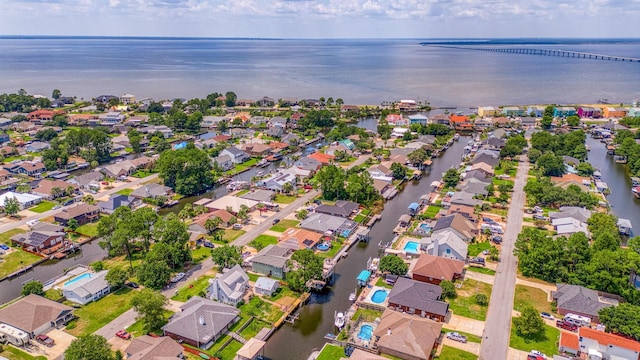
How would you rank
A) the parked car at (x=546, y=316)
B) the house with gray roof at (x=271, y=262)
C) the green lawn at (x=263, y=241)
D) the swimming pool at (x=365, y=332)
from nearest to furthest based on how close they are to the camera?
the swimming pool at (x=365, y=332)
the parked car at (x=546, y=316)
the house with gray roof at (x=271, y=262)
the green lawn at (x=263, y=241)

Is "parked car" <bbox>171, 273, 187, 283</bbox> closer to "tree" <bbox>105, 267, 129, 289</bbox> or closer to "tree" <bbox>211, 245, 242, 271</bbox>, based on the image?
"tree" <bbox>211, 245, 242, 271</bbox>

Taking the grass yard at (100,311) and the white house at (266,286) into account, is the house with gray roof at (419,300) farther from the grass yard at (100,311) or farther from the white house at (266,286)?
the grass yard at (100,311)

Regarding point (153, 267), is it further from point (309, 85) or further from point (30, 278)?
point (309, 85)

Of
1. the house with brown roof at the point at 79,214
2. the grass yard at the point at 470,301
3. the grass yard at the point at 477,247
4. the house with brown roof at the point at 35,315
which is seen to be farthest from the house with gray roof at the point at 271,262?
the house with brown roof at the point at 79,214

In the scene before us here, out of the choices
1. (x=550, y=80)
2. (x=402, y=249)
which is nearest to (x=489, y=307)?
(x=402, y=249)

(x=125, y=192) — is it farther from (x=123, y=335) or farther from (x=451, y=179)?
(x=451, y=179)

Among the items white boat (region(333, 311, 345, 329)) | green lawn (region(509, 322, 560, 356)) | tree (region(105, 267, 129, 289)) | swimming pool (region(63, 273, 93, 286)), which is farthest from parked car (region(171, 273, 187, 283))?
green lawn (region(509, 322, 560, 356))

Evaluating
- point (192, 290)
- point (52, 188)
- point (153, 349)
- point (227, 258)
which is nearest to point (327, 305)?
point (227, 258)
